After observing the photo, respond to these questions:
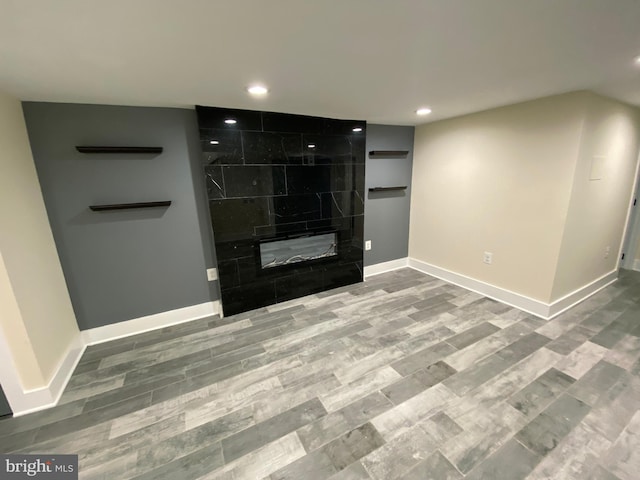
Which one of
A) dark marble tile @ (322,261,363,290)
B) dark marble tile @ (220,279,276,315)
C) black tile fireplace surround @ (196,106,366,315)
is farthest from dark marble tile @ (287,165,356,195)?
dark marble tile @ (220,279,276,315)

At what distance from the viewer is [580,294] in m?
2.84

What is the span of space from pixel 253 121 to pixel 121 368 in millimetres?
2435

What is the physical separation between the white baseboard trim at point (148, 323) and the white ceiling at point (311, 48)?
6.31 ft

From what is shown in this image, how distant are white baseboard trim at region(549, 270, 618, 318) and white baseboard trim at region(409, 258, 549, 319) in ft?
0.35

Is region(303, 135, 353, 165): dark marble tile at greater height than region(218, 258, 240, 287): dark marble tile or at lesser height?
greater

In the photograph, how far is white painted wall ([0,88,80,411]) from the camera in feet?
5.15

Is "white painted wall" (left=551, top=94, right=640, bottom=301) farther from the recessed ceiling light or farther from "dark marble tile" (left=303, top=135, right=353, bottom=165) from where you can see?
the recessed ceiling light

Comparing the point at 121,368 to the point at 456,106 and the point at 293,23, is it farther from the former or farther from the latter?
the point at 456,106

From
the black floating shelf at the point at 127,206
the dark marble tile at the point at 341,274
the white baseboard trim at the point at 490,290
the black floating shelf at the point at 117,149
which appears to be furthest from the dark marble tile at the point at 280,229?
the white baseboard trim at the point at 490,290

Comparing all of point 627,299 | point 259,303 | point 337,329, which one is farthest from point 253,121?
point 627,299

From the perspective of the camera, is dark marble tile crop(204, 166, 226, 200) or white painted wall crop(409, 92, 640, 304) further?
dark marble tile crop(204, 166, 226, 200)

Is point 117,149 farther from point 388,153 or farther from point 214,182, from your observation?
point 388,153

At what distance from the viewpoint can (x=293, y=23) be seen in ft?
3.49

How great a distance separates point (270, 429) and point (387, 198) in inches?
119
